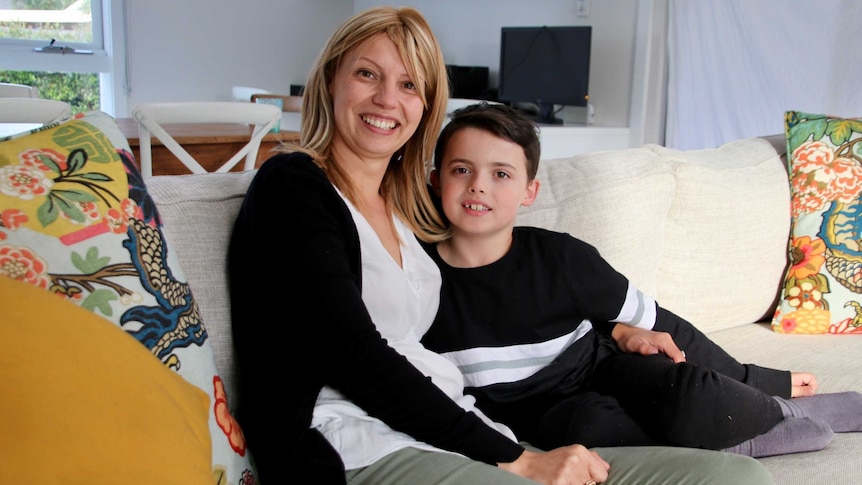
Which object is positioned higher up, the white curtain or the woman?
the white curtain

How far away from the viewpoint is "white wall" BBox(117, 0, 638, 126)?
438 cm

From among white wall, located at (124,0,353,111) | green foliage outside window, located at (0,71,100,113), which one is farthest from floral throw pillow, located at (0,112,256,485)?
white wall, located at (124,0,353,111)

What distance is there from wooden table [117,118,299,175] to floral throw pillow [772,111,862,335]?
5.08 ft

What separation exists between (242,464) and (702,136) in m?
3.33

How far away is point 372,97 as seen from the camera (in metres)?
1.25

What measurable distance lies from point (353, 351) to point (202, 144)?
1.97 meters

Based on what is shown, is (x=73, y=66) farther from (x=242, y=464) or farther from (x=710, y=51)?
(x=242, y=464)

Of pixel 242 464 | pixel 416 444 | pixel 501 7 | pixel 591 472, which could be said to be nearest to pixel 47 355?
pixel 242 464

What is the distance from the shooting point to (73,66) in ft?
16.8

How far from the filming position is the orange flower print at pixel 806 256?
197 cm

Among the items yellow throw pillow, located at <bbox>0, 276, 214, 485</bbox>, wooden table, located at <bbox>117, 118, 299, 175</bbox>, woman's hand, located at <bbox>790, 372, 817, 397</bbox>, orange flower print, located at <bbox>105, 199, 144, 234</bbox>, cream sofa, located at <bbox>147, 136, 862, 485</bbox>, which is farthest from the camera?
wooden table, located at <bbox>117, 118, 299, 175</bbox>

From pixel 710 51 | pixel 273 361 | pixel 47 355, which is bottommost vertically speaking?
pixel 273 361

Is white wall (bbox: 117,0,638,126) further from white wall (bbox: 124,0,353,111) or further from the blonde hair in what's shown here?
the blonde hair

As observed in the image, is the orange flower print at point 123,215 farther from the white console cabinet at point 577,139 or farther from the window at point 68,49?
the window at point 68,49
